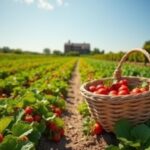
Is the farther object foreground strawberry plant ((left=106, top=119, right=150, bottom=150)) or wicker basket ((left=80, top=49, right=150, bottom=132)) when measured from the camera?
wicker basket ((left=80, top=49, right=150, bottom=132))

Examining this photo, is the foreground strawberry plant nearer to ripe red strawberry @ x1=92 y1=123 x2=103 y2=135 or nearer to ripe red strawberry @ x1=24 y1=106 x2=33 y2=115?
ripe red strawberry @ x1=92 y1=123 x2=103 y2=135

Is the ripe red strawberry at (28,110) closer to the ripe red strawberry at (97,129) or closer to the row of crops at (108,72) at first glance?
the ripe red strawberry at (97,129)

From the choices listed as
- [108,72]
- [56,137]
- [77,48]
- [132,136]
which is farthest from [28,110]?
[77,48]

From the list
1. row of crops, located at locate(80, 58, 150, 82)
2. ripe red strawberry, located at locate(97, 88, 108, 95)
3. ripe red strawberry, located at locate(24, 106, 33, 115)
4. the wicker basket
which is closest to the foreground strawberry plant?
the wicker basket

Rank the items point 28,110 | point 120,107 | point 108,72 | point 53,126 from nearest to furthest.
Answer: point 120,107 < point 28,110 < point 53,126 < point 108,72

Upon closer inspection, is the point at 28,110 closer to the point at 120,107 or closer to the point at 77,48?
the point at 120,107

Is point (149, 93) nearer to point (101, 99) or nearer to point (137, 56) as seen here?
point (101, 99)

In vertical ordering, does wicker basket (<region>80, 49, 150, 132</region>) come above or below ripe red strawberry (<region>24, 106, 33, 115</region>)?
above

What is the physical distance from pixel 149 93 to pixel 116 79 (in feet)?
3.69

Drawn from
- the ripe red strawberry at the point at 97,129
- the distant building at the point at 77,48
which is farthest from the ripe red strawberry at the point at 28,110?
the distant building at the point at 77,48

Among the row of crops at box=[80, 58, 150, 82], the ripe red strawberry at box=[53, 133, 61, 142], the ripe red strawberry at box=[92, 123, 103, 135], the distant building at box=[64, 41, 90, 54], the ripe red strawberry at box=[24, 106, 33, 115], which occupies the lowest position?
the distant building at box=[64, 41, 90, 54]

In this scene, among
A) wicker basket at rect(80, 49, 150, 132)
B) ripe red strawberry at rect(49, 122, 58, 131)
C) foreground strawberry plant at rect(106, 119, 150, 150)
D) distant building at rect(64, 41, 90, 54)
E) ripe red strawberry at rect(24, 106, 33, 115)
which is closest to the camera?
foreground strawberry plant at rect(106, 119, 150, 150)

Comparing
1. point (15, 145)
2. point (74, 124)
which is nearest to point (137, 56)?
point (74, 124)

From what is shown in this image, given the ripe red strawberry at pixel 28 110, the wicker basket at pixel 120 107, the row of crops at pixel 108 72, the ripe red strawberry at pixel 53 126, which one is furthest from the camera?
the row of crops at pixel 108 72
